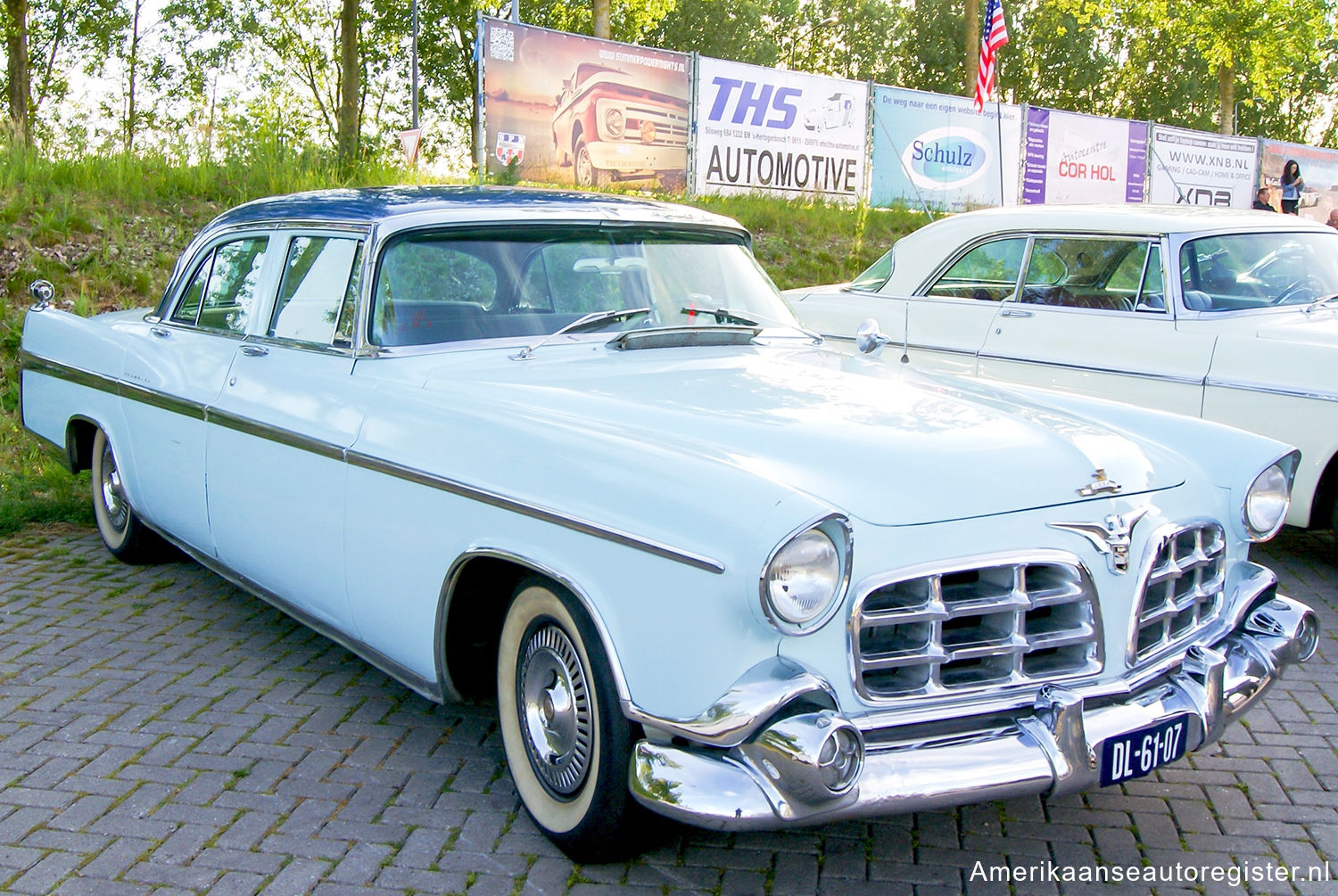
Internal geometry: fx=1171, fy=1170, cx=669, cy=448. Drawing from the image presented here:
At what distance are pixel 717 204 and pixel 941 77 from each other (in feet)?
114

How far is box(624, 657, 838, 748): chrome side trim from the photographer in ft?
7.64

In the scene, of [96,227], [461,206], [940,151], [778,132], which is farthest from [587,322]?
[940,151]

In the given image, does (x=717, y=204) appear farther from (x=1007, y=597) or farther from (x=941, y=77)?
(x=941, y=77)

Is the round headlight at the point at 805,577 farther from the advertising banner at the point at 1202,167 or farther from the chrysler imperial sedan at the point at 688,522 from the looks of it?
the advertising banner at the point at 1202,167

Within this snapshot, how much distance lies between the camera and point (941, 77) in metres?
45.5

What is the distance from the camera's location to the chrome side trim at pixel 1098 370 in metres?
5.64

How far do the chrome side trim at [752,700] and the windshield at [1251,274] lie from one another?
428 centimetres

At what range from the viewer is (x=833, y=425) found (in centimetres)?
293

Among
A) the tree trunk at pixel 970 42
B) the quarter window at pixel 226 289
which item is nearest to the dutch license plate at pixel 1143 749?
the quarter window at pixel 226 289

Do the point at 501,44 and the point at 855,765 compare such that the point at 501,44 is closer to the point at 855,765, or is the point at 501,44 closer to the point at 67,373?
the point at 67,373

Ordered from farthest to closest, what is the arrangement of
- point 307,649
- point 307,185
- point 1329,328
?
point 307,185 → point 1329,328 → point 307,649

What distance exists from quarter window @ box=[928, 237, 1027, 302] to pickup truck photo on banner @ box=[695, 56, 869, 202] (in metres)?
7.98

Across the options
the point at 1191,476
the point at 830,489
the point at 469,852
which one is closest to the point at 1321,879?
the point at 1191,476

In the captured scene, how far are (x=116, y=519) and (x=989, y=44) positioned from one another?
14.7 meters
